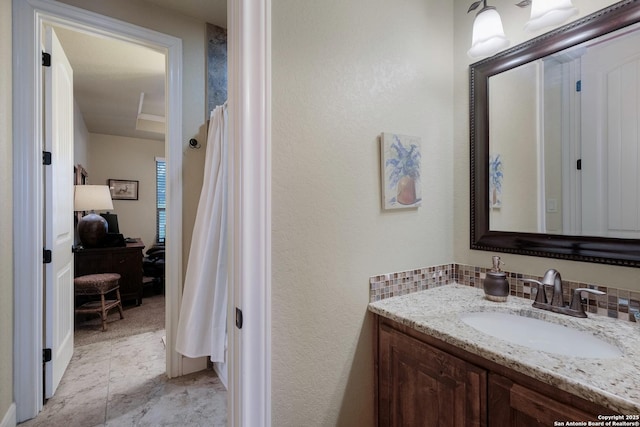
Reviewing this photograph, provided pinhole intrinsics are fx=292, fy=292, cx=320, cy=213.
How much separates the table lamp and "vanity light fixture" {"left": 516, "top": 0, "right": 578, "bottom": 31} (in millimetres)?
3923

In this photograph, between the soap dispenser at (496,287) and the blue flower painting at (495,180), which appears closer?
the soap dispenser at (496,287)

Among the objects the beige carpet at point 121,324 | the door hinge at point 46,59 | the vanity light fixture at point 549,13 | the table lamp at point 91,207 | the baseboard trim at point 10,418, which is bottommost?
the beige carpet at point 121,324

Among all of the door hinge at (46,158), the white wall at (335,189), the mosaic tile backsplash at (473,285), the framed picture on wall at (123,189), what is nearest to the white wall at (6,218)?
the door hinge at (46,158)

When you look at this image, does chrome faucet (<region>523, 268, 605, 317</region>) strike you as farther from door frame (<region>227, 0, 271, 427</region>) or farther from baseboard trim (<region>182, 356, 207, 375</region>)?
baseboard trim (<region>182, 356, 207, 375</region>)

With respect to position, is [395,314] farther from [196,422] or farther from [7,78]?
[7,78]

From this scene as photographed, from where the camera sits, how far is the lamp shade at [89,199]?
3.14m

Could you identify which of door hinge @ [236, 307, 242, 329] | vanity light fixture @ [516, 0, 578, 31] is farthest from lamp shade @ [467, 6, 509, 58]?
door hinge @ [236, 307, 242, 329]

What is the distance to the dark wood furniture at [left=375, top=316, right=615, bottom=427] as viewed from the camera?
2.35 ft

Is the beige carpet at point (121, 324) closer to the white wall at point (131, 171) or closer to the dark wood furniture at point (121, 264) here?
Result: the dark wood furniture at point (121, 264)

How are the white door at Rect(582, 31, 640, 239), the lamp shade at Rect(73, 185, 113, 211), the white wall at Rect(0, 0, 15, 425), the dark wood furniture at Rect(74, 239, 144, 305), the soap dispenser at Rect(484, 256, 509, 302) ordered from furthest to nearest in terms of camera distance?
the dark wood furniture at Rect(74, 239, 144, 305), the lamp shade at Rect(73, 185, 113, 211), the white wall at Rect(0, 0, 15, 425), the soap dispenser at Rect(484, 256, 509, 302), the white door at Rect(582, 31, 640, 239)

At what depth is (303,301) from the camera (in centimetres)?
107

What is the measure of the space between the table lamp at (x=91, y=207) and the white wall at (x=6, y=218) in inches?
67.3

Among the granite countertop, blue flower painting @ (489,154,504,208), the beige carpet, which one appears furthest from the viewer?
the beige carpet

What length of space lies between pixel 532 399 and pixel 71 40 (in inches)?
147
